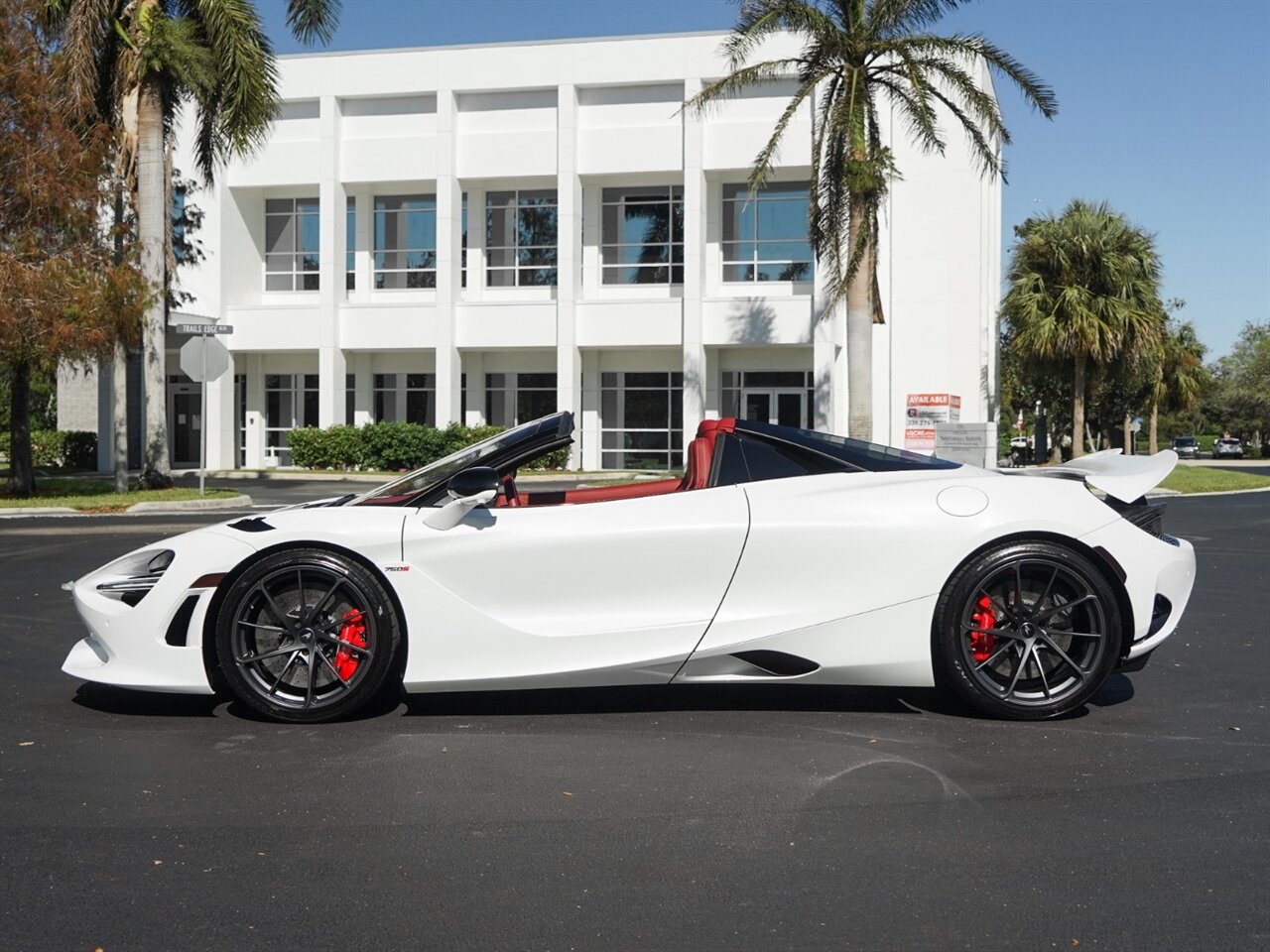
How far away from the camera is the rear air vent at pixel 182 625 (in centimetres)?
539

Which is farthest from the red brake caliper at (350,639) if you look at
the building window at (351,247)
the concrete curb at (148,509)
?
the building window at (351,247)

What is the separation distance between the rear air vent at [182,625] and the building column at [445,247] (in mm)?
31156

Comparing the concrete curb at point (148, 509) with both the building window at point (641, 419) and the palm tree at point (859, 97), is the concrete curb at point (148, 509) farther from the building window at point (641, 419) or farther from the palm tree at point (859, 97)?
the building window at point (641, 419)

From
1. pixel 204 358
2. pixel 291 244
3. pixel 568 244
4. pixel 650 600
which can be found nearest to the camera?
pixel 650 600

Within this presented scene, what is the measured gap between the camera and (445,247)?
3650cm

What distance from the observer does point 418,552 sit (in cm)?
540

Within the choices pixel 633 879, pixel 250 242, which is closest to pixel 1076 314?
pixel 250 242

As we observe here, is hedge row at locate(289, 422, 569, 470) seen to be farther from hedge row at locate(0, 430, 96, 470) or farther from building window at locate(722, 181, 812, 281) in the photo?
hedge row at locate(0, 430, 96, 470)

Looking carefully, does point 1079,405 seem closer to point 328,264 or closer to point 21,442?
point 328,264

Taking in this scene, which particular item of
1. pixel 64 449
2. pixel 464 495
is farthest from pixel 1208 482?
pixel 64 449

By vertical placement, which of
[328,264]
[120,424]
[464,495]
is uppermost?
[328,264]

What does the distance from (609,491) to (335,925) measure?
9.23 feet

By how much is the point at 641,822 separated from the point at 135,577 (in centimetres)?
262

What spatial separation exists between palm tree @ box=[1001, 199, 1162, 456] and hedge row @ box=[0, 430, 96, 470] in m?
27.9
